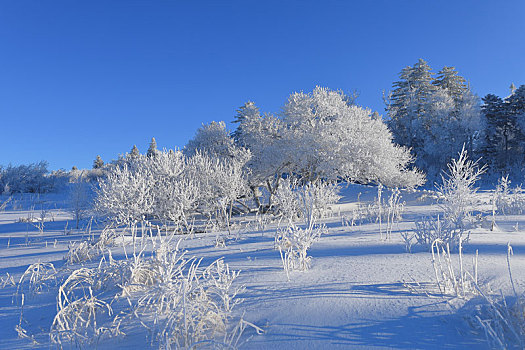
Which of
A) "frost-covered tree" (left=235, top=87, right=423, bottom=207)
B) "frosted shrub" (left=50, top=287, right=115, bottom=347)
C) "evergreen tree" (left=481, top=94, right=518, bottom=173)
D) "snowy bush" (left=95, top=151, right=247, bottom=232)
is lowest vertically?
"frosted shrub" (left=50, top=287, right=115, bottom=347)

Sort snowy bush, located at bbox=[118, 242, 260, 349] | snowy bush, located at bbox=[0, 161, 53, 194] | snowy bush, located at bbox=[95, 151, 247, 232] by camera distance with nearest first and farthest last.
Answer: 1. snowy bush, located at bbox=[118, 242, 260, 349]
2. snowy bush, located at bbox=[95, 151, 247, 232]
3. snowy bush, located at bbox=[0, 161, 53, 194]

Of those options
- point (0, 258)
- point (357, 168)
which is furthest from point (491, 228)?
point (0, 258)

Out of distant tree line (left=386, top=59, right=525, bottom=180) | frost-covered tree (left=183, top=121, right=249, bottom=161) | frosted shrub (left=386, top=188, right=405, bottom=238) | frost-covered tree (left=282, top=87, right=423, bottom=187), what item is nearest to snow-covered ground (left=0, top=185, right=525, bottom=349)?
frosted shrub (left=386, top=188, right=405, bottom=238)

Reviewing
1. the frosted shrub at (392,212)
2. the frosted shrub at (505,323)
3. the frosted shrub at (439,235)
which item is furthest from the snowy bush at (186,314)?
the frosted shrub at (392,212)

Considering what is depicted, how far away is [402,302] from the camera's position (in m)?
1.95

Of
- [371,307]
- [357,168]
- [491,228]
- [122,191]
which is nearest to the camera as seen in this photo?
[371,307]

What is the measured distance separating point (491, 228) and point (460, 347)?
4530 mm

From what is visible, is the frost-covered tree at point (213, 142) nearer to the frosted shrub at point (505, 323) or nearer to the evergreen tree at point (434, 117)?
the frosted shrub at point (505, 323)

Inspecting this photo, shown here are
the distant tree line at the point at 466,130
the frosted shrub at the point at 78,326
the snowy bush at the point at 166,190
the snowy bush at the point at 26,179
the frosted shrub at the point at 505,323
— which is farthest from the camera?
the distant tree line at the point at 466,130

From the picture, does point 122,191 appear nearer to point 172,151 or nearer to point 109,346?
point 172,151

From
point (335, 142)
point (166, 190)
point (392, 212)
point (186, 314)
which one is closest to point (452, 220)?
point (392, 212)

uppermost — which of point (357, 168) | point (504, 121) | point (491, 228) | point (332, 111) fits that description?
point (504, 121)

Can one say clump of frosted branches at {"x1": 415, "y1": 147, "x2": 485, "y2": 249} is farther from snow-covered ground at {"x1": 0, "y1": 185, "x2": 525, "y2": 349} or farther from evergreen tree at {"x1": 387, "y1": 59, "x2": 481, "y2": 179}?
evergreen tree at {"x1": 387, "y1": 59, "x2": 481, "y2": 179}

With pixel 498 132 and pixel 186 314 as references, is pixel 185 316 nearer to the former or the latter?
pixel 186 314
